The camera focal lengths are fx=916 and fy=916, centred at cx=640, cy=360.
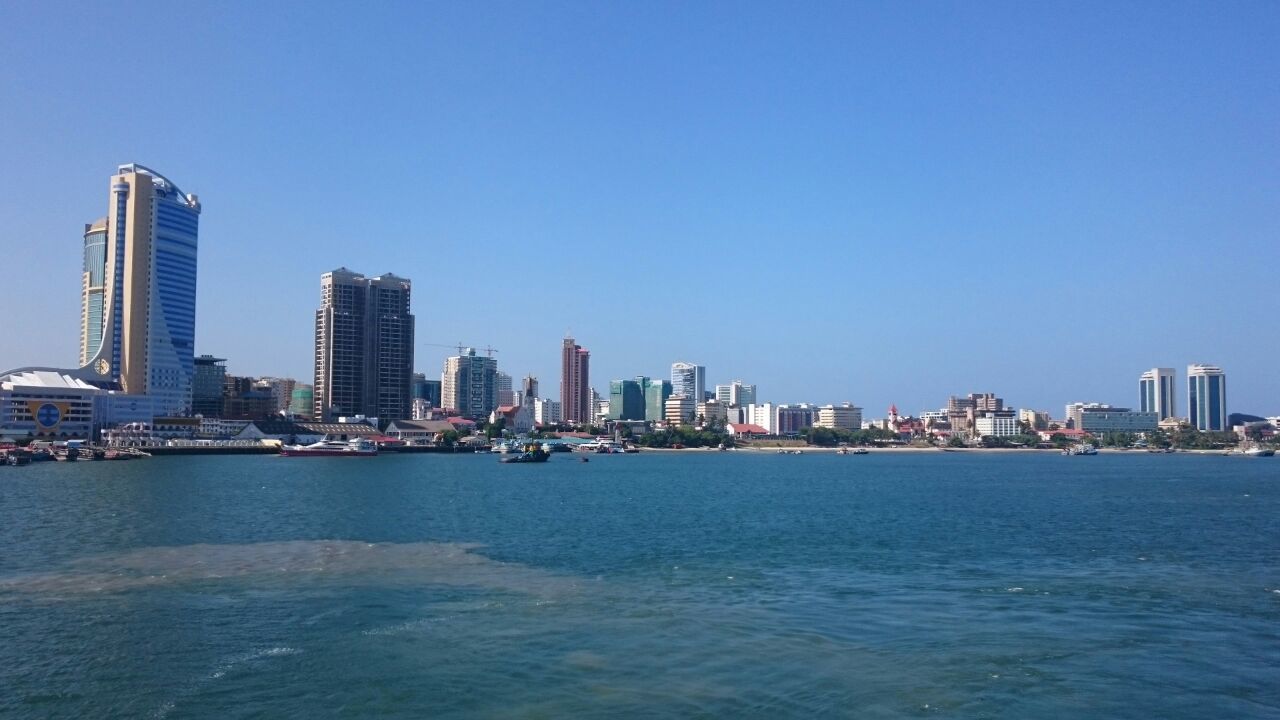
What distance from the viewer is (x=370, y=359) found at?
567 ft

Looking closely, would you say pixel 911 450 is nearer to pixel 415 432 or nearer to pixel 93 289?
pixel 415 432

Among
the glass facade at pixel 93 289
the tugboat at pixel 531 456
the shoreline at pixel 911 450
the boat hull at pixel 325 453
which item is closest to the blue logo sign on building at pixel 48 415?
the glass facade at pixel 93 289

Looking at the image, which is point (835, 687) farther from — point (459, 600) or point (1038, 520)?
point (1038, 520)

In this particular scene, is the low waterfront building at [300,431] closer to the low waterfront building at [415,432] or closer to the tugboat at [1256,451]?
the low waterfront building at [415,432]

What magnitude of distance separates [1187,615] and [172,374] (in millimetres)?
146512

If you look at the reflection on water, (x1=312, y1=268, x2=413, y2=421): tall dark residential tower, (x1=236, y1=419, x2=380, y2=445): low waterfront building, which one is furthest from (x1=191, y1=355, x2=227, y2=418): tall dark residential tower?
the reflection on water

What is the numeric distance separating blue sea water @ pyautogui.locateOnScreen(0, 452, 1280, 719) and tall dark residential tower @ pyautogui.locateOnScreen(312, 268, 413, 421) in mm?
132118

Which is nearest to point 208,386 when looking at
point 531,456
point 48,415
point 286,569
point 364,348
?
point 364,348

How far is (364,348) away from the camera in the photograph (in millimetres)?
172625

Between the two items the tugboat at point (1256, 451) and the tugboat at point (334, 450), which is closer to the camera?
the tugboat at point (334, 450)

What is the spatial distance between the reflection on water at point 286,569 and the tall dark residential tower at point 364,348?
14450cm

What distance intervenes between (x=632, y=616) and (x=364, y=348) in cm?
16146

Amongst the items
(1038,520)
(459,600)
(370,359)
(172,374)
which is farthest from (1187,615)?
(370,359)

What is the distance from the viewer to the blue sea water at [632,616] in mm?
14500
